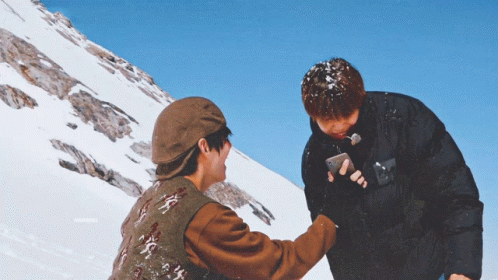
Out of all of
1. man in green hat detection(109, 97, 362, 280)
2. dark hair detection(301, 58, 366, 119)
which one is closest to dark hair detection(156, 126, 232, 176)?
man in green hat detection(109, 97, 362, 280)

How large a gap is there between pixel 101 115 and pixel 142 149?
3974 millimetres

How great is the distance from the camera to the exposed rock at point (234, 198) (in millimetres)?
34562

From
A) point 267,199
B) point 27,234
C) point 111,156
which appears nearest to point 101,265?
point 27,234

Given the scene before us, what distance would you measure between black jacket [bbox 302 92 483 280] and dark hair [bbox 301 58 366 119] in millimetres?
143

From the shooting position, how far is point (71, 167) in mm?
23188

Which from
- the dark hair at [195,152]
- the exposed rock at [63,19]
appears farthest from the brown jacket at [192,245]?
the exposed rock at [63,19]

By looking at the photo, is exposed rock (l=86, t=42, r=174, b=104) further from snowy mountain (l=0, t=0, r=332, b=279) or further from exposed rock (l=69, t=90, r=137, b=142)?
exposed rock (l=69, t=90, r=137, b=142)

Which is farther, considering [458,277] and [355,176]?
[355,176]

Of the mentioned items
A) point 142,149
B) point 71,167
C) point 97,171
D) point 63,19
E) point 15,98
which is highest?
point 63,19

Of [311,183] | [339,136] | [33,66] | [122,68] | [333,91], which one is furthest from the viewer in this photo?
[122,68]

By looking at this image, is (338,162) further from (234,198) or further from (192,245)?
(234,198)

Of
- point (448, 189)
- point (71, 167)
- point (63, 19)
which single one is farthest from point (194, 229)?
point (63, 19)

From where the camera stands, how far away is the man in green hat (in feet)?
8.14

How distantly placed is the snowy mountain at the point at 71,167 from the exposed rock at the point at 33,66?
10cm
